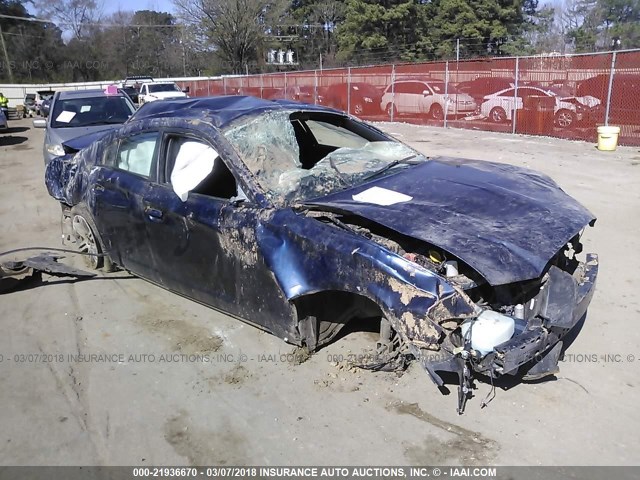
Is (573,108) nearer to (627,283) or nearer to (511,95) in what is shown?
(511,95)

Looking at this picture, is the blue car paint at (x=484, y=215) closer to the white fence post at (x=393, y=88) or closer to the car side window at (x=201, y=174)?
the car side window at (x=201, y=174)

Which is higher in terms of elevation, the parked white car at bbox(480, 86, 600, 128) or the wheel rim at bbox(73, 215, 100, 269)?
the parked white car at bbox(480, 86, 600, 128)

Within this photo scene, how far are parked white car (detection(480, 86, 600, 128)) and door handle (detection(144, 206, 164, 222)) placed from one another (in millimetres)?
13346

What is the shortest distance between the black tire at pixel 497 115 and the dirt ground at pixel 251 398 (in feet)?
41.0

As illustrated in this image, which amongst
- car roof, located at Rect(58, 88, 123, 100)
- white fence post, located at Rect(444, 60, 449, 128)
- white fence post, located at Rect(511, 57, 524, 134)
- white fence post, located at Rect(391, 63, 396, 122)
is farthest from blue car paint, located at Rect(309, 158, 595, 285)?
white fence post, located at Rect(391, 63, 396, 122)

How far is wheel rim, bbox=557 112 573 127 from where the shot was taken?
14.8m

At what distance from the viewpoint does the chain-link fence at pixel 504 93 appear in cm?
1378

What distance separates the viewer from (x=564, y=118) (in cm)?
1498

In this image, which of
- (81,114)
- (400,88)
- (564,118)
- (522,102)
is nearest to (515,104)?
(522,102)

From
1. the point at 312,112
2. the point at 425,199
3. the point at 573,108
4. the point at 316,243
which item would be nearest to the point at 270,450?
the point at 316,243

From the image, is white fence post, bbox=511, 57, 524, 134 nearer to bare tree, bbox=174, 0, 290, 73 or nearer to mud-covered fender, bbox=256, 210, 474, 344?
mud-covered fender, bbox=256, 210, 474, 344

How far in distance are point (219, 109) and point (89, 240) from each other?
221 centimetres

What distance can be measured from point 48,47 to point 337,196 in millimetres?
68609

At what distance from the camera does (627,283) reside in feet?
16.3
